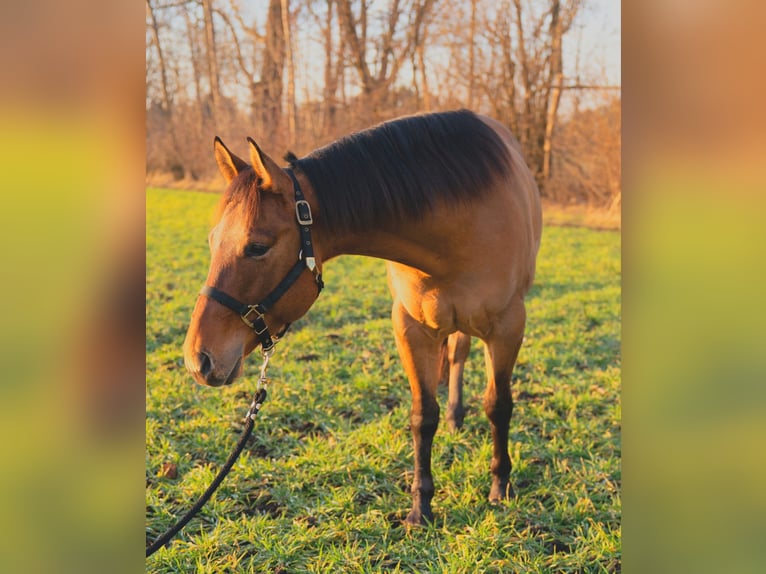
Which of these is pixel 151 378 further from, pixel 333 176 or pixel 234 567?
pixel 333 176

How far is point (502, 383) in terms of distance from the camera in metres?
3.05

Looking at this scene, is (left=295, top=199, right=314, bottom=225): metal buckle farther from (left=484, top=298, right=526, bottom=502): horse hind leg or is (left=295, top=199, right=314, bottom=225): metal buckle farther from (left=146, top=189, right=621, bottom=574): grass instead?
(left=146, top=189, right=621, bottom=574): grass

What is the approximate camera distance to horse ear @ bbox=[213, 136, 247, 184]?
2.16m

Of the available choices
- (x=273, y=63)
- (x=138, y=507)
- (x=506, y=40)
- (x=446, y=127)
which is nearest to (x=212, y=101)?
(x=273, y=63)

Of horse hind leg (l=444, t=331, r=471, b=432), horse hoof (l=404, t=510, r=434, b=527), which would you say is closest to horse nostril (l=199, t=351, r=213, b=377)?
horse hoof (l=404, t=510, r=434, b=527)

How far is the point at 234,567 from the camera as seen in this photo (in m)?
2.50

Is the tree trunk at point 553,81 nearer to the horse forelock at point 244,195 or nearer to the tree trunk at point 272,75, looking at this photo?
the tree trunk at point 272,75

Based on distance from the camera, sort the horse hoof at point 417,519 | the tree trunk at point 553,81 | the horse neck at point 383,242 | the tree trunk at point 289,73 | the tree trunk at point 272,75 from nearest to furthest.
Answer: the horse neck at point 383,242, the horse hoof at point 417,519, the tree trunk at point 553,81, the tree trunk at point 289,73, the tree trunk at point 272,75

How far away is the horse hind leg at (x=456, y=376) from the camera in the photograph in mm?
3928

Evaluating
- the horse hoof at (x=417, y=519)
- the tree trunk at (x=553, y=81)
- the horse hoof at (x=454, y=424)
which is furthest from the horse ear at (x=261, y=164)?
the tree trunk at (x=553, y=81)

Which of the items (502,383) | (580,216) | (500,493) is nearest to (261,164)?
(502,383)

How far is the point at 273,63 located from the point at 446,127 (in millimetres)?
19265

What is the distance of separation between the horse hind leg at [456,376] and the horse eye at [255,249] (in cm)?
217

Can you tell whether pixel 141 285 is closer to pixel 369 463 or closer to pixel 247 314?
pixel 247 314
